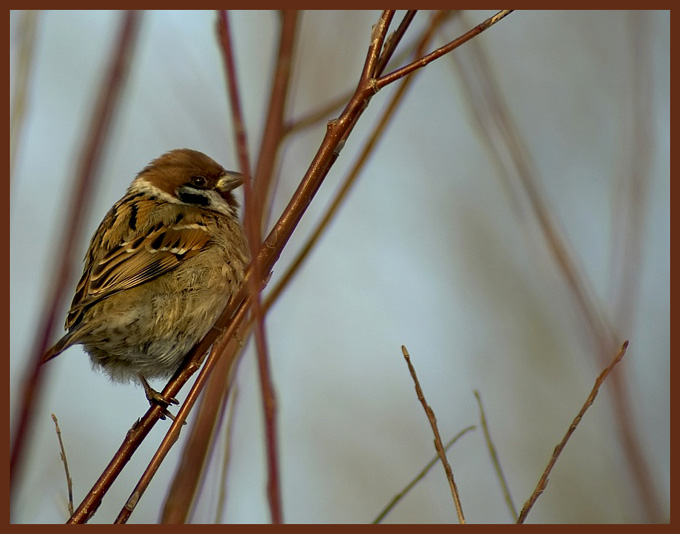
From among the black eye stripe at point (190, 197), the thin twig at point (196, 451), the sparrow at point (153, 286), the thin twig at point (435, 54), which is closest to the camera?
the thin twig at point (196, 451)

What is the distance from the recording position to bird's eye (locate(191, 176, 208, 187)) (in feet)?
17.4

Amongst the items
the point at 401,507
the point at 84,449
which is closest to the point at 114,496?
the point at 84,449

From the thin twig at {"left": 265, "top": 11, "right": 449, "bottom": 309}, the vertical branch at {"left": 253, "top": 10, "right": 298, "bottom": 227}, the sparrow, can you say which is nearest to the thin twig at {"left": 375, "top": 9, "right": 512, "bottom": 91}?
the thin twig at {"left": 265, "top": 11, "right": 449, "bottom": 309}

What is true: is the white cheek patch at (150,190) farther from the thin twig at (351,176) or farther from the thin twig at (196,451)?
the thin twig at (196,451)

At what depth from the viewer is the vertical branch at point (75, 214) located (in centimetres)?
166

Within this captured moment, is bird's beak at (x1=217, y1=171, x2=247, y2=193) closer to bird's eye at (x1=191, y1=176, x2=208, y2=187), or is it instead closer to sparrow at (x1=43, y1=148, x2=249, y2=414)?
bird's eye at (x1=191, y1=176, x2=208, y2=187)

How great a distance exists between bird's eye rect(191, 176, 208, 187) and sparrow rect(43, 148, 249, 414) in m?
0.31

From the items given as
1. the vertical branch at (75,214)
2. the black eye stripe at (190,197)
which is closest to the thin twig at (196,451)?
the vertical branch at (75,214)

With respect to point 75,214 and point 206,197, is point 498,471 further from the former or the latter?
point 206,197

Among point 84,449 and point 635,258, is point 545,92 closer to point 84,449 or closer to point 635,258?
point 84,449

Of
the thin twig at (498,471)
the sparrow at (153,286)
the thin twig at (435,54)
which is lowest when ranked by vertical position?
the thin twig at (498,471)

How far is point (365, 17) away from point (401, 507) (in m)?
4.84

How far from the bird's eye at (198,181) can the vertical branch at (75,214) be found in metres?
3.34

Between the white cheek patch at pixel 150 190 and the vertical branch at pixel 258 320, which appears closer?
the vertical branch at pixel 258 320
